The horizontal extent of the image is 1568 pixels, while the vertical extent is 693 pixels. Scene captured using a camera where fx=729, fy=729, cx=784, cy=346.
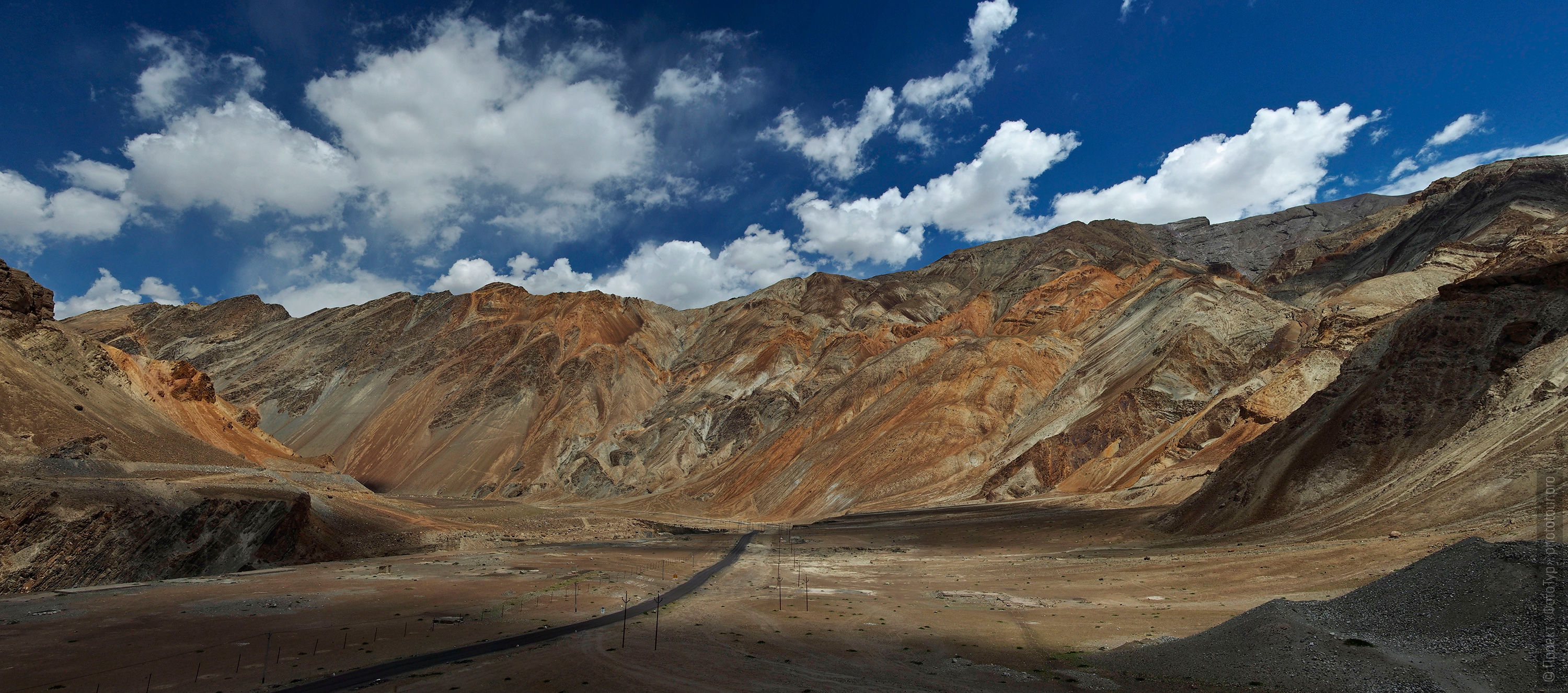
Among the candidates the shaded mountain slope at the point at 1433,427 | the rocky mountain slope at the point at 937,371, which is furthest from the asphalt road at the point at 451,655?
the rocky mountain slope at the point at 937,371

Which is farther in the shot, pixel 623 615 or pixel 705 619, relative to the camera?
pixel 623 615

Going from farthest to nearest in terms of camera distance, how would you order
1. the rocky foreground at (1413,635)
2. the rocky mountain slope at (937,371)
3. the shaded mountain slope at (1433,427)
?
the rocky mountain slope at (937,371), the shaded mountain slope at (1433,427), the rocky foreground at (1413,635)

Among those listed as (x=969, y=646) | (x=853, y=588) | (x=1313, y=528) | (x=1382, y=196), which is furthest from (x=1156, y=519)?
(x=1382, y=196)

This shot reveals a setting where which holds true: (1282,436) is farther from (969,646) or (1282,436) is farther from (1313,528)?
(969,646)

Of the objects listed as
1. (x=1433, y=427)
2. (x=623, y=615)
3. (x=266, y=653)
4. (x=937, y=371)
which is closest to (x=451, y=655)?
(x=266, y=653)

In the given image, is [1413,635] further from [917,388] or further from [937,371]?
[937,371]

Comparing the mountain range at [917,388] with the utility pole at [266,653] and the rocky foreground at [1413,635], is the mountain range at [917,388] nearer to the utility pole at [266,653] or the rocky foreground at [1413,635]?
the rocky foreground at [1413,635]
